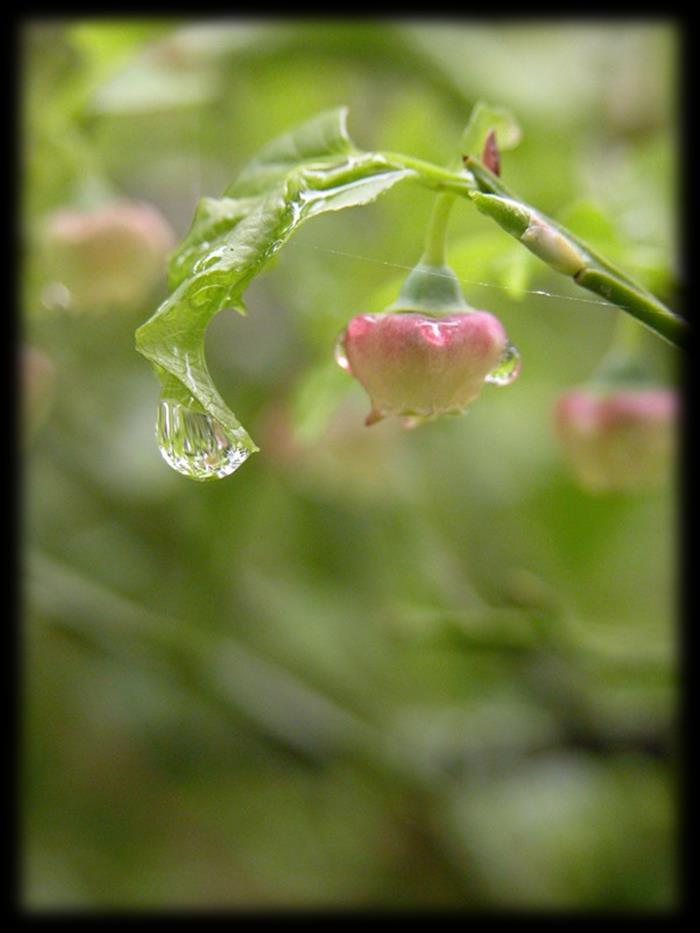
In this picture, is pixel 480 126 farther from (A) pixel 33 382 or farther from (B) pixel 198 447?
(A) pixel 33 382

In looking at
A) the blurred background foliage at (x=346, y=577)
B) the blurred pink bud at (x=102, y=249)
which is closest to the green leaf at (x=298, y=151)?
the blurred pink bud at (x=102, y=249)

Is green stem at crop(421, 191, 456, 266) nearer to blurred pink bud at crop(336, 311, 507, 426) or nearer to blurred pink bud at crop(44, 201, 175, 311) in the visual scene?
blurred pink bud at crop(336, 311, 507, 426)

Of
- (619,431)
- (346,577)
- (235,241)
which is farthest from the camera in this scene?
(346,577)

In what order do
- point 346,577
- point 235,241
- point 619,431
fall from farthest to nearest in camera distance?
point 346,577 → point 619,431 → point 235,241

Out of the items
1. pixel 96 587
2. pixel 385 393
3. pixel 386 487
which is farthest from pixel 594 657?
pixel 385 393

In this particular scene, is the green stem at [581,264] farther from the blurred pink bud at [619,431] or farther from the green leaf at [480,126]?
the blurred pink bud at [619,431]

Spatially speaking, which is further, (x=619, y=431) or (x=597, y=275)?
(x=619, y=431)

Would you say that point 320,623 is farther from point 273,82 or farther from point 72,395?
point 273,82

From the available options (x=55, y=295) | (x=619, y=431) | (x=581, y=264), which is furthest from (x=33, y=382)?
(x=581, y=264)
